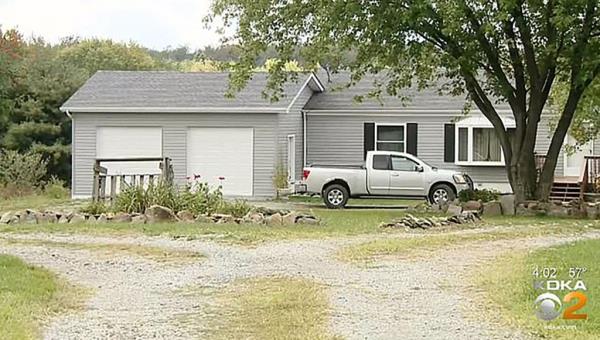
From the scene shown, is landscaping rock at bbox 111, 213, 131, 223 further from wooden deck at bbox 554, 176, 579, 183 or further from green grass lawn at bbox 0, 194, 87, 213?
wooden deck at bbox 554, 176, 579, 183

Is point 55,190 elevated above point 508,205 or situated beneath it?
elevated above

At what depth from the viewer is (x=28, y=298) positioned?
8602 mm

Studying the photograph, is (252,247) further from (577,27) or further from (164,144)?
(164,144)

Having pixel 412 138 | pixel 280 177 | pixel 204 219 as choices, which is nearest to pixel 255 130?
pixel 280 177

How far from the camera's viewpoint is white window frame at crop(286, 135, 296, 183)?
2822 centimetres

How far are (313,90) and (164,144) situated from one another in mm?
6207

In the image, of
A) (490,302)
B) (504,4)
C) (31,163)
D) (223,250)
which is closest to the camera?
(490,302)

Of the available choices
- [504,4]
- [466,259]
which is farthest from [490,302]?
[504,4]

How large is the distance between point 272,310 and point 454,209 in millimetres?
12752

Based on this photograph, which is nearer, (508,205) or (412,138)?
(508,205)

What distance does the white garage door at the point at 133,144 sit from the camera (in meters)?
27.8

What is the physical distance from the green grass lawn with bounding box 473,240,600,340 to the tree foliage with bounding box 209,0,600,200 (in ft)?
23.3

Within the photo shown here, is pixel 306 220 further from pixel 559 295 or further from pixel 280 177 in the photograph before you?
pixel 280 177

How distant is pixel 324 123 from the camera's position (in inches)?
1181
